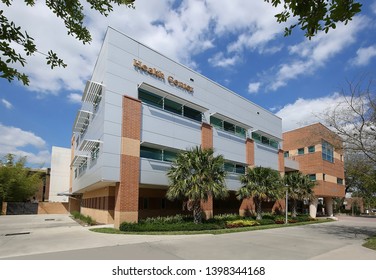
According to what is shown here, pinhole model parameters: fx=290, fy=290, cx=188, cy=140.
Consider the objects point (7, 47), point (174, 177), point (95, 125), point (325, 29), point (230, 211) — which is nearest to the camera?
point (7, 47)

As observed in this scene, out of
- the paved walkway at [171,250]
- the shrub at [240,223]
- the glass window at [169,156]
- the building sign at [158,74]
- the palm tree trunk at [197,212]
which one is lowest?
the shrub at [240,223]

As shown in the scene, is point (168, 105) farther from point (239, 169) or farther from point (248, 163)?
point (248, 163)

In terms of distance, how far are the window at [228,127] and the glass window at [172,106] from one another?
4295 millimetres

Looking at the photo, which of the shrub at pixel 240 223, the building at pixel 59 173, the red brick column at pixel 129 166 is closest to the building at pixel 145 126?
the red brick column at pixel 129 166

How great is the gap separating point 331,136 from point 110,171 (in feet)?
→ 49.1

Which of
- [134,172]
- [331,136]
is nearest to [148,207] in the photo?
[134,172]

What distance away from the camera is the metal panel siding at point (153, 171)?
2048 cm

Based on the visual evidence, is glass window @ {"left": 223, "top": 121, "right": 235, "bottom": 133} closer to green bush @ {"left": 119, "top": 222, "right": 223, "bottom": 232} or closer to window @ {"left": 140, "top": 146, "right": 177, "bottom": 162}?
window @ {"left": 140, "top": 146, "right": 177, "bottom": 162}

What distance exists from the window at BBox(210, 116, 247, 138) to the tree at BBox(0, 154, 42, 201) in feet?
110

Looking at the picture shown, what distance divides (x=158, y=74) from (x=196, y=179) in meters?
8.73

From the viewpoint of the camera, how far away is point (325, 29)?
405 cm

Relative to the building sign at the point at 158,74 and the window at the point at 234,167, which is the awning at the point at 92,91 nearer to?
the building sign at the point at 158,74

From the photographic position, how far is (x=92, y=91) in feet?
72.5

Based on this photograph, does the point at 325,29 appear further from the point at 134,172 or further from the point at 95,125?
the point at 95,125
